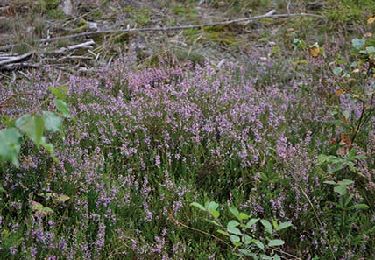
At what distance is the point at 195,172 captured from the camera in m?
3.28

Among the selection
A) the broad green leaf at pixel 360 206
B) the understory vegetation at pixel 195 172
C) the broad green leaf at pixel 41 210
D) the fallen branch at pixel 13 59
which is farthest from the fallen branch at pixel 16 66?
the broad green leaf at pixel 360 206

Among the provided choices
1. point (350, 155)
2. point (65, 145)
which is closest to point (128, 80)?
point (65, 145)

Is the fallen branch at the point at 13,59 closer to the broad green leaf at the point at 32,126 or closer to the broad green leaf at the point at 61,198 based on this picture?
the broad green leaf at the point at 61,198

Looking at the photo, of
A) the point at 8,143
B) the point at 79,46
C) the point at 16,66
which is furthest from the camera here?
the point at 79,46

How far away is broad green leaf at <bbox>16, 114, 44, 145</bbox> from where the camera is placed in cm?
115

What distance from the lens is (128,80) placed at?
4.49 metres

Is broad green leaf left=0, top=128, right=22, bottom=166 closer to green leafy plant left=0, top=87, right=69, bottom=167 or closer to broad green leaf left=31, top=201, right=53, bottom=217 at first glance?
green leafy plant left=0, top=87, right=69, bottom=167

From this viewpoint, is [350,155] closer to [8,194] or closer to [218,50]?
[8,194]

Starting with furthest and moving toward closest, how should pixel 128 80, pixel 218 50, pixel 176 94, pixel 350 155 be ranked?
pixel 218 50 < pixel 128 80 < pixel 176 94 < pixel 350 155

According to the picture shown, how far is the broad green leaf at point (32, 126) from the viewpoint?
115 cm

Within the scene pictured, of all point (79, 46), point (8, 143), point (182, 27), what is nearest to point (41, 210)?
point (8, 143)

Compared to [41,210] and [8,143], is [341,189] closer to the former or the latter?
[41,210]

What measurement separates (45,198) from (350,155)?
1.72 metres

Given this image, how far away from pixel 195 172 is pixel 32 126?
7.15 feet
